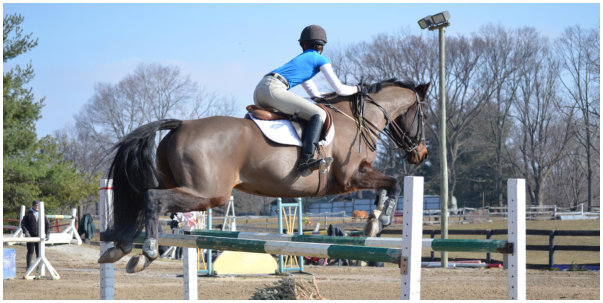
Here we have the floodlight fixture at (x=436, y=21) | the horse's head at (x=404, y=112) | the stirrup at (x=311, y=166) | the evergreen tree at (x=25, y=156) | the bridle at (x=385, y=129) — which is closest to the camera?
the stirrup at (x=311, y=166)

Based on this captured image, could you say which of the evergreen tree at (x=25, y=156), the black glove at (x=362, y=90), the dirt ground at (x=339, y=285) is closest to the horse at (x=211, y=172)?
the black glove at (x=362, y=90)

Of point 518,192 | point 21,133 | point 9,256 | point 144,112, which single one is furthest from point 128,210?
point 144,112

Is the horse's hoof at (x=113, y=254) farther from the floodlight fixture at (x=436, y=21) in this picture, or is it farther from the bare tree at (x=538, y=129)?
the bare tree at (x=538, y=129)

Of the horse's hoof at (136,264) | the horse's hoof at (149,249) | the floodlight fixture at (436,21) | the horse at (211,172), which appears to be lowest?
the horse's hoof at (136,264)

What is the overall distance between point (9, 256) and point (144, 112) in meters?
22.4

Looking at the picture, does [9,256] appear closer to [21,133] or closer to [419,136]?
[21,133]

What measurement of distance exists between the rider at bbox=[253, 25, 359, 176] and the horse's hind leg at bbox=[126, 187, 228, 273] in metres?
0.96

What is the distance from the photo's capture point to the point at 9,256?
13.9m

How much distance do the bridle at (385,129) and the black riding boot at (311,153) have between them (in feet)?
1.74

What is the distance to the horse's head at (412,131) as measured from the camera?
677 centimetres

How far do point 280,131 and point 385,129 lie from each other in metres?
1.42

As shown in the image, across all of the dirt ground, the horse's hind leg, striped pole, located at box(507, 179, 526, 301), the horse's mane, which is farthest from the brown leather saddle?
the dirt ground

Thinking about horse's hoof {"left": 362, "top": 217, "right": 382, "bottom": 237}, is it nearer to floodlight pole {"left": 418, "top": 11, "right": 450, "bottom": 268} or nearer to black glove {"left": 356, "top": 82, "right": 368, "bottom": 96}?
black glove {"left": 356, "top": 82, "right": 368, "bottom": 96}

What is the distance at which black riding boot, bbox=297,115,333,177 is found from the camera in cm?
553
